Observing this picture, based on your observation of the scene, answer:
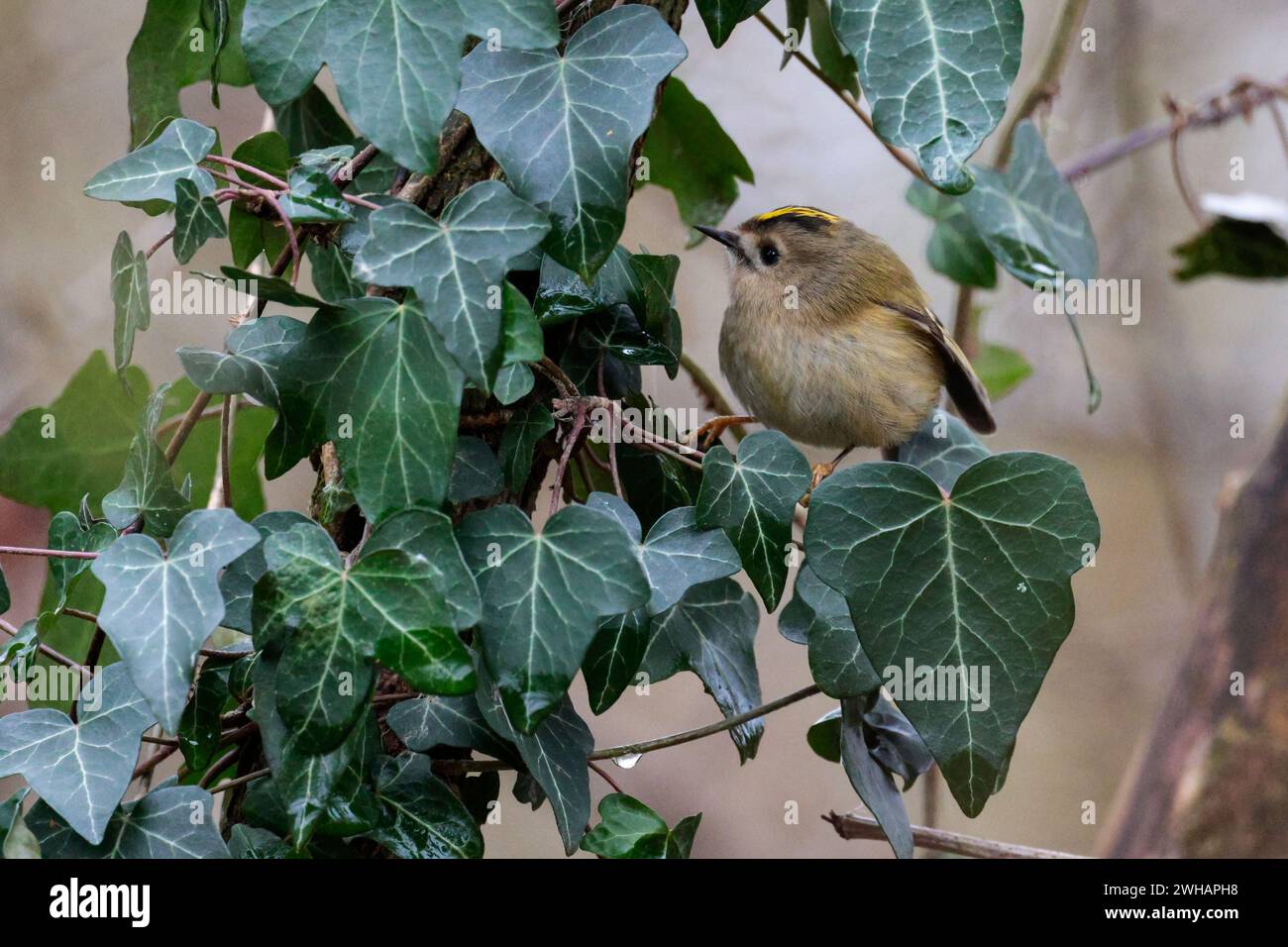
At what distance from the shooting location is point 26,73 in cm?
318

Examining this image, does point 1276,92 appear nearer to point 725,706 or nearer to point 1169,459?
point 725,706

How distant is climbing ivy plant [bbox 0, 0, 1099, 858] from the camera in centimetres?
90

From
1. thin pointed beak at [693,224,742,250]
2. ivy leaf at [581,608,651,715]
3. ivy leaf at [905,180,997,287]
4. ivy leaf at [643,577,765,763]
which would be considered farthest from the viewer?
ivy leaf at [905,180,997,287]

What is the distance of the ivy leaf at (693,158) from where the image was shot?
5.10 ft

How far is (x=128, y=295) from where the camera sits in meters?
1.05

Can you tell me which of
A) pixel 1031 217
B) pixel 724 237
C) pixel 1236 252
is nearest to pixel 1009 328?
pixel 1236 252

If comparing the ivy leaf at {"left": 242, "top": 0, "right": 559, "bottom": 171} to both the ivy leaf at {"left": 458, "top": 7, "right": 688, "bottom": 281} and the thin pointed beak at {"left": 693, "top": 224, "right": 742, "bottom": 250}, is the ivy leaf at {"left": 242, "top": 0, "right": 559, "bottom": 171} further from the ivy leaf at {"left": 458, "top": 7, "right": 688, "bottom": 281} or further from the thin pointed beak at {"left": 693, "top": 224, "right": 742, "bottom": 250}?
the thin pointed beak at {"left": 693, "top": 224, "right": 742, "bottom": 250}

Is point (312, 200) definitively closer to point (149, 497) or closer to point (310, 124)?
point (149, 497)

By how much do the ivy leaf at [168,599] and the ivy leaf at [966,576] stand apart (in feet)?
1.73

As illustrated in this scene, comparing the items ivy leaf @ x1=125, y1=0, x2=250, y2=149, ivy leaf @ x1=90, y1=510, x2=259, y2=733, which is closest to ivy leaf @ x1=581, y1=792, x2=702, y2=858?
ivy leaf @ x1=90, y1=510, x2=259, y2=733

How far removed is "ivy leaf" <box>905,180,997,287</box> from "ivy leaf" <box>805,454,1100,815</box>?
1012 mm

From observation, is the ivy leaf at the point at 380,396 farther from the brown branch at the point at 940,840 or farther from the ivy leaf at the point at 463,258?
the brown branch at the point at 940,840
